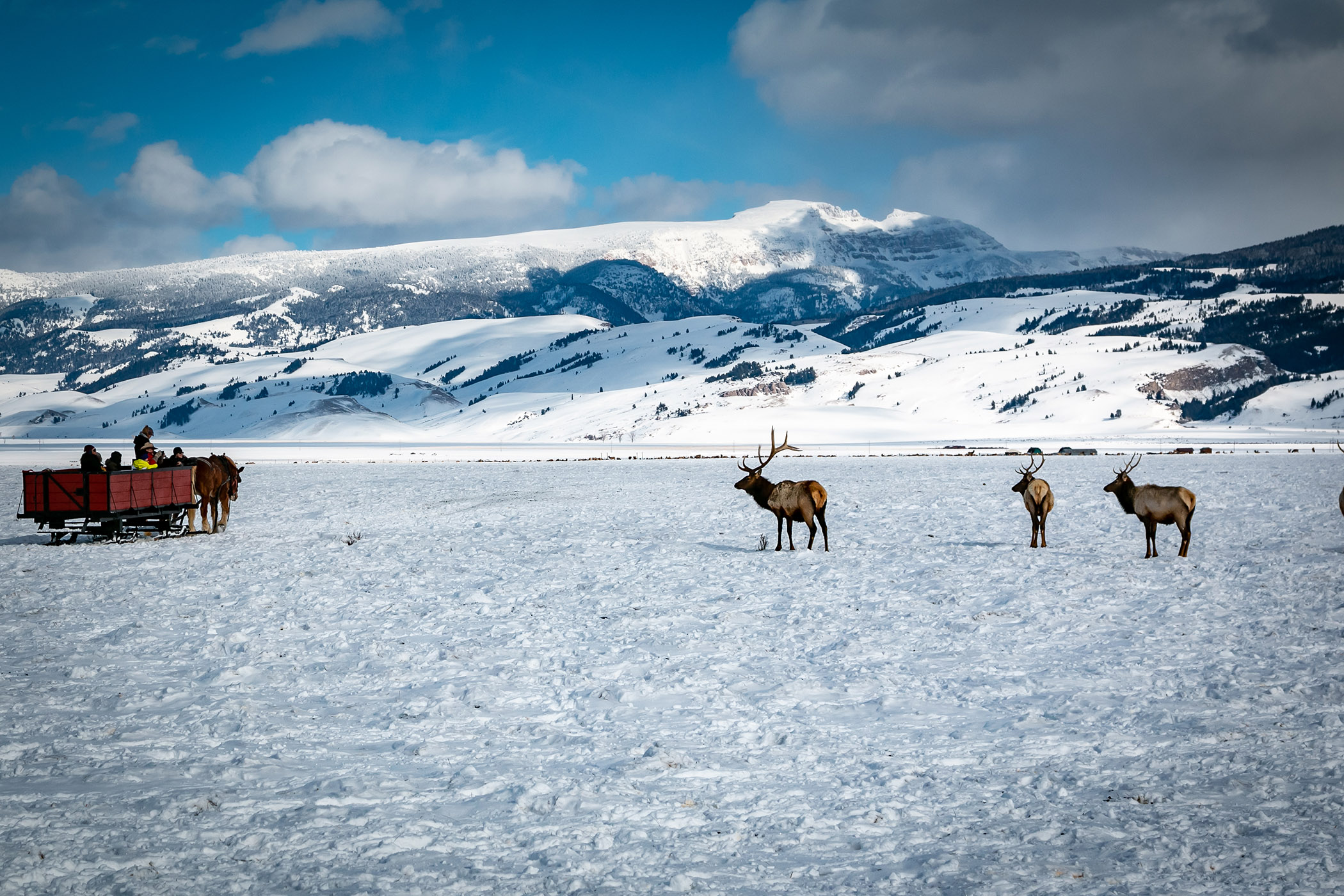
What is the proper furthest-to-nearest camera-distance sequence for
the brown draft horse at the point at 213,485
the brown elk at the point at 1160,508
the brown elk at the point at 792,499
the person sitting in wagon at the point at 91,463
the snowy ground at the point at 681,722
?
the brown draft horse at the point at 213,485
the person sitting in wagon at the point at 91,463
the brown elk at the point at 792,499
the brown elk at the point at 1160,508
the snowy ground at the point at 681,722

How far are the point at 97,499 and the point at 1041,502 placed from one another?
886 inches

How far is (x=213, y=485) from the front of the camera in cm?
2464

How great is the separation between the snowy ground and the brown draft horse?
473 centimetres

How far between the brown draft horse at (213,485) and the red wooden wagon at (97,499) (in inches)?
33.2

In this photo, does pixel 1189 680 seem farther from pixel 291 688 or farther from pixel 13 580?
pixel 13 580

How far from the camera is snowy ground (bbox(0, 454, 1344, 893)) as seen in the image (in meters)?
6.39

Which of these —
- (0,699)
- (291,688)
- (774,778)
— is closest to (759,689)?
(774,778)

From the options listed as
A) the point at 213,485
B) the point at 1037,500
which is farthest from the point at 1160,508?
the point at 213,485

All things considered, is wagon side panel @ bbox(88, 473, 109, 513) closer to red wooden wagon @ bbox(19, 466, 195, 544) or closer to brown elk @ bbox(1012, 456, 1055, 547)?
red wooden wagon @ bbox(19, 466, 195, 544)

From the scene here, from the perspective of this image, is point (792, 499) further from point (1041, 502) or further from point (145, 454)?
point (145, 454)

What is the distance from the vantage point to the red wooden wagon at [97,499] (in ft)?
70.1

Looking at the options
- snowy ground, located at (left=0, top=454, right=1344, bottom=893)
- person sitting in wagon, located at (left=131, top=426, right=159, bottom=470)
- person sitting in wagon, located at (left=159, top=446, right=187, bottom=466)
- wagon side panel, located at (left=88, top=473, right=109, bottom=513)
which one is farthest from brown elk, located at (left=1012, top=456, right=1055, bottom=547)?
person sitting in wagon, located at (left=159, top=446, right=187, bottom=466)

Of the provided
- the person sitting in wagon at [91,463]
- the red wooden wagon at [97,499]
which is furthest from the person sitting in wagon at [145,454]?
the person sitting in wagon at [91,463]

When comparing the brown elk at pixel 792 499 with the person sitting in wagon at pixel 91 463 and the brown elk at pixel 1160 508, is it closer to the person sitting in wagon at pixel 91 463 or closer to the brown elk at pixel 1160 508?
the brown elk at pixel 1160 508
